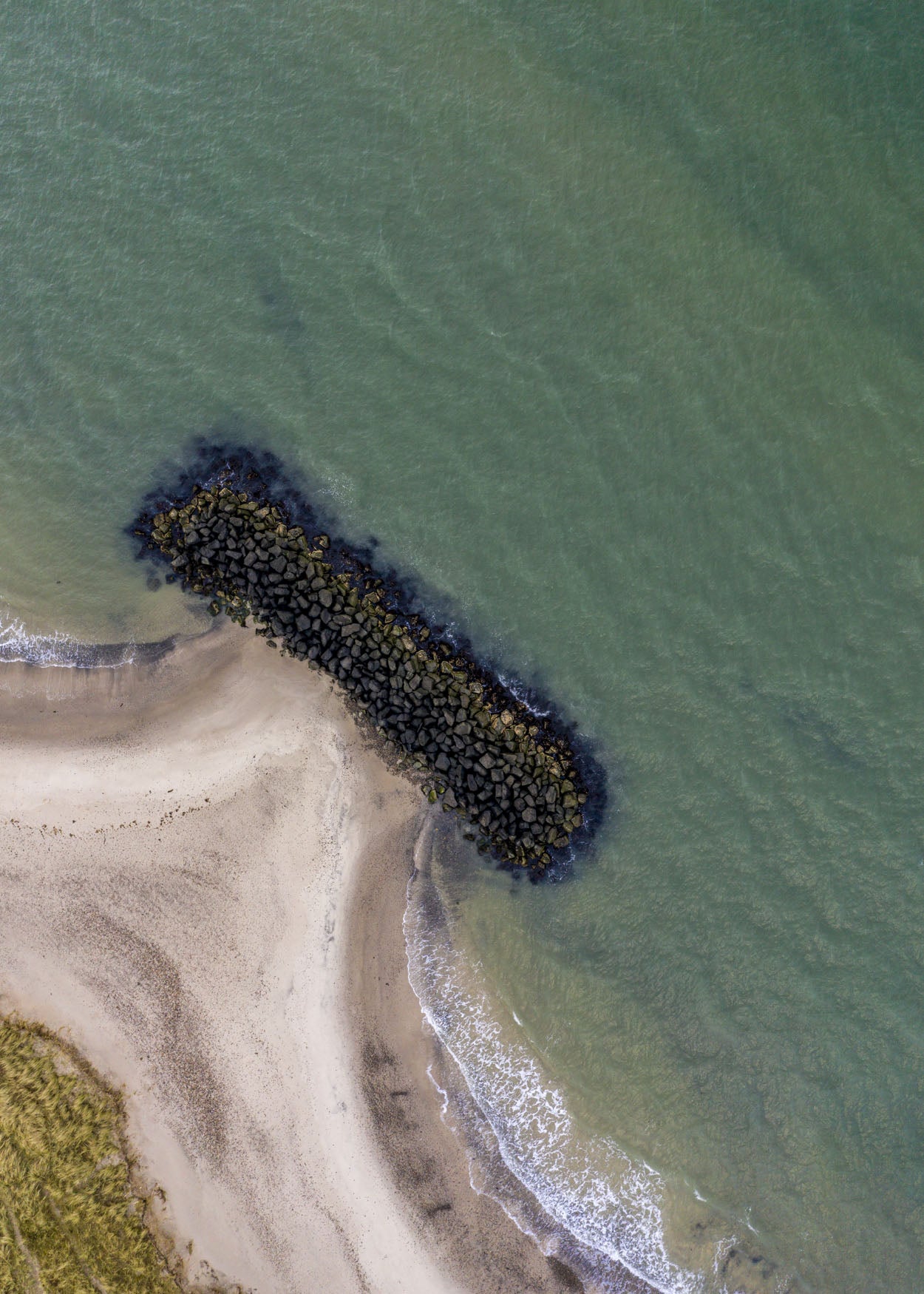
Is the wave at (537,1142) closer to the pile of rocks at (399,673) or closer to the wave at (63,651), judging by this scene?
the pile of rocks at (399,673)

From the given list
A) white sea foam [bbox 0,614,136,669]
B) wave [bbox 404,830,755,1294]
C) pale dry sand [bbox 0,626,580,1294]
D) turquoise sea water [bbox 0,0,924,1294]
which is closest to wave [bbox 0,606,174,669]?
white sea foam [bbox 0,614,136,669]

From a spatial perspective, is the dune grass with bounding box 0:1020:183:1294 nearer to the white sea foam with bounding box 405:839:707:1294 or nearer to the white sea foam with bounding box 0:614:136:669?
the white sea foam with bounding box 405:839:707:1294

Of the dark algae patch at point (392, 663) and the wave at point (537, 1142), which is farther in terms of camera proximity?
the wave at point (537, 1142)

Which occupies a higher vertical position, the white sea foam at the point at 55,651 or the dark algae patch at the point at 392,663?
the dark algae patch at the point at 392,663

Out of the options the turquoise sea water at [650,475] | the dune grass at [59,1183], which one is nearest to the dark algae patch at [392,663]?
the turquoise sea water at [650,475]

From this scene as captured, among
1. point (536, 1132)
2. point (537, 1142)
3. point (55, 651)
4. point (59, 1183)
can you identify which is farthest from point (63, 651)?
point (537, 1142)

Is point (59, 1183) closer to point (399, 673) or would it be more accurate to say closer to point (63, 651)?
point (63, 651)
